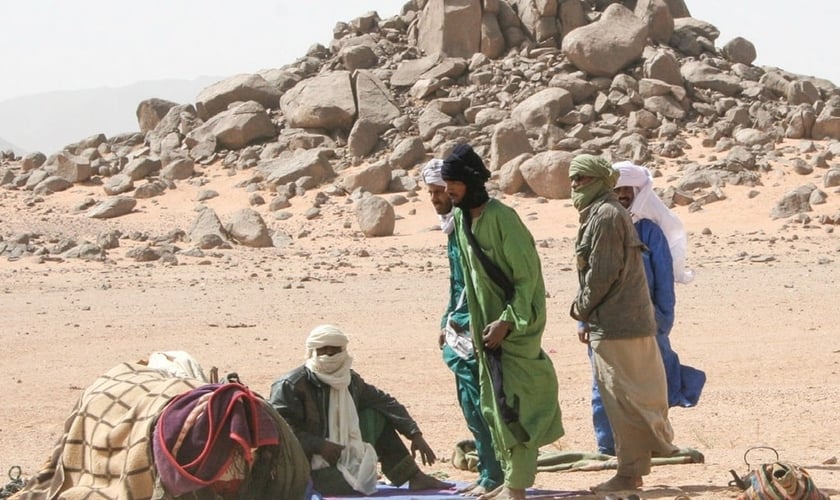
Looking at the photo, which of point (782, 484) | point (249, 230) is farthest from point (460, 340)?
point (249, 230)

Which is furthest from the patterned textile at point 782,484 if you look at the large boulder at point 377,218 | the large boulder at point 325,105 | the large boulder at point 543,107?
the large boulder at point 325,105

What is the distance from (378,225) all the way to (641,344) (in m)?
16.1

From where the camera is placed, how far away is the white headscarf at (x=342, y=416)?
6.50m

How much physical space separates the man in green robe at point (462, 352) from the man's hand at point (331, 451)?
1.97 feet

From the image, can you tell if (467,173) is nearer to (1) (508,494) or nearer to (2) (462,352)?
(2) (462,352)

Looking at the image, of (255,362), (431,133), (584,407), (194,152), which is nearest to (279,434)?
(584,407)

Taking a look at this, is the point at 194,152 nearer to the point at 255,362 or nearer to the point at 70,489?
the point at 255,362

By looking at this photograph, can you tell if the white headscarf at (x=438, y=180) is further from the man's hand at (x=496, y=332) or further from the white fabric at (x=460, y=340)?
the man's hand at (x=496, y=332)

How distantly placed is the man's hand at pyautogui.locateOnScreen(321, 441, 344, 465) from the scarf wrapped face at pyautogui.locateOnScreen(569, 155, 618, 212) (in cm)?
156

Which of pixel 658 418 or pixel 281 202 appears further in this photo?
pixel 281 202

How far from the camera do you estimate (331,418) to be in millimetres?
6586

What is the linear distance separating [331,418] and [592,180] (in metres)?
1.63

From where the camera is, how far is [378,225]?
22.5 metres

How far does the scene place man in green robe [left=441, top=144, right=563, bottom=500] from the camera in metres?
6.16
